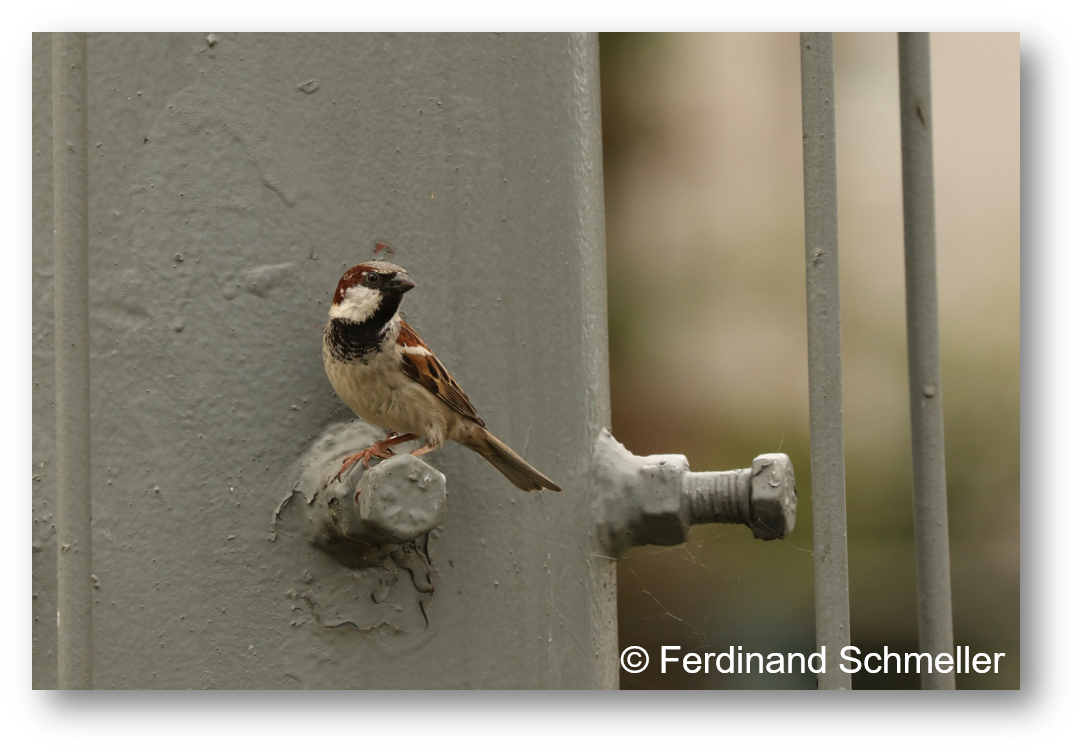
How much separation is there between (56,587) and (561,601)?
78 centimetres

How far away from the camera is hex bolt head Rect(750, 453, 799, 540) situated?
1688 mm

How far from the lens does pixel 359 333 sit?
5.13ft

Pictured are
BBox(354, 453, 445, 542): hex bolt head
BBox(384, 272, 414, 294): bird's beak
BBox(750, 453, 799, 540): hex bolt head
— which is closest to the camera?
BBox(354, 453, 445, 542): hex bolt head

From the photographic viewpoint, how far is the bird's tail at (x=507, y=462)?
1.55m

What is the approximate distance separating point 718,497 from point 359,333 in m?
0.67

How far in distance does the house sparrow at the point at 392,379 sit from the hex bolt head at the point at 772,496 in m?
0.35

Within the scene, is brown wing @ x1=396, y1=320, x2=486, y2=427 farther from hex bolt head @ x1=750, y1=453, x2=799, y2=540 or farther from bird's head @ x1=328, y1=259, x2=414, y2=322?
hex bolt head @ x1=750, y1=453, x2=799, y2=540

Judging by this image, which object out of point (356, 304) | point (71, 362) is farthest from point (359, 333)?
point (71, 362)

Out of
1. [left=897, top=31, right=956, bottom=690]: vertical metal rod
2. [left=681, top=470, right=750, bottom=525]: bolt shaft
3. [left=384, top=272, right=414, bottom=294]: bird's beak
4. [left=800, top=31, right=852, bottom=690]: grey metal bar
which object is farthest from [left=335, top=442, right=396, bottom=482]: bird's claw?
[left=897, top=31, right=956, bottom=690]: vertical metal rod

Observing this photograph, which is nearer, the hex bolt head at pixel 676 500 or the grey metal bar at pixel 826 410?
the grey metal bar at pixel 826 410

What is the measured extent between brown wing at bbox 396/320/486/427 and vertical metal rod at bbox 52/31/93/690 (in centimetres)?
48

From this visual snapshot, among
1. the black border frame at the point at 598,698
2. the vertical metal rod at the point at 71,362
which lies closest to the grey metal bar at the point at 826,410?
the black border frame at the point at 598,698

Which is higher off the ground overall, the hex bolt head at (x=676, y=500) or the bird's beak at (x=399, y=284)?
the bird's beak at (x=399, y=284)

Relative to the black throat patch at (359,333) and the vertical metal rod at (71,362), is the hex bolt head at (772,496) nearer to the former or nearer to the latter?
the black throat patch at (359,333)
